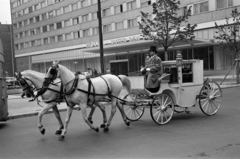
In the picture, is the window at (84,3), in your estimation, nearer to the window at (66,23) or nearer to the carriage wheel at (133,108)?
the window at (66,23)

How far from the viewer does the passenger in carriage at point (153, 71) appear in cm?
829

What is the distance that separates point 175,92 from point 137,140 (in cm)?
283

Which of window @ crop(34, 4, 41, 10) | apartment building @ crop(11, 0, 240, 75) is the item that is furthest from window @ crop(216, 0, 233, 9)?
window @ crop(34, 4, 41, 10)

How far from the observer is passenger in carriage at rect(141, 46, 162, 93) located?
829 centimetres

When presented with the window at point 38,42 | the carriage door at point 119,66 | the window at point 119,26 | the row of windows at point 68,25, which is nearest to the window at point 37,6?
the row of windows at point 68,25

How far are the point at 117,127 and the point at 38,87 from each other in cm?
248

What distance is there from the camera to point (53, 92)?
25.1 ft

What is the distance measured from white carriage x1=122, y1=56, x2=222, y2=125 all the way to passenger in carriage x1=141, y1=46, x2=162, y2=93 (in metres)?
0.15

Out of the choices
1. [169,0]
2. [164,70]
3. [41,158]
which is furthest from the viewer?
[169,0]

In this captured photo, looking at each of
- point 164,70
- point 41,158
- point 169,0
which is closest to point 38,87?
point 41,158

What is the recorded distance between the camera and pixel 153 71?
8273 millimetres

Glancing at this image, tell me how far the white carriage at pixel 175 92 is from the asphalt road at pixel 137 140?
42 cm

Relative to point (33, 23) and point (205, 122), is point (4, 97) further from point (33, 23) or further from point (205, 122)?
point (33, 23)

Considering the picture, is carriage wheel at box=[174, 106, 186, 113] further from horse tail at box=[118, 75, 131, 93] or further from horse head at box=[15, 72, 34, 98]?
horse head at box=[15, 72, 34, 98]
